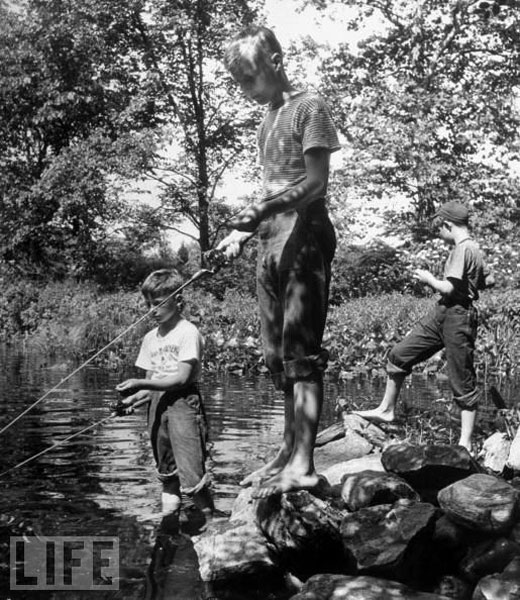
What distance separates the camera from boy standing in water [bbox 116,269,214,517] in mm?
5281

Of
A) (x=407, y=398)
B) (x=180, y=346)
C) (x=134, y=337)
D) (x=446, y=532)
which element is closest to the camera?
(x=446, y=532)

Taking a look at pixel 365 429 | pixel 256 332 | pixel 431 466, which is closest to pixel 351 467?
pixel 431 466

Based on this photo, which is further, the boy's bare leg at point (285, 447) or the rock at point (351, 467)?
→ the rock at point (351, 467)

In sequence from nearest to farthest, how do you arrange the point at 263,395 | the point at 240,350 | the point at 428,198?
the point at 263,395 < the point at 240,350 < the point at 428,198

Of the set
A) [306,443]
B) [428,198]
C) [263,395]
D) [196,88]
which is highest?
[196,88]

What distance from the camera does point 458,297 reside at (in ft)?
20.9

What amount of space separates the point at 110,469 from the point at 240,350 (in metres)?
8.81

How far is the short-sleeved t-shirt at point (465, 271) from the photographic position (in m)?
6.25

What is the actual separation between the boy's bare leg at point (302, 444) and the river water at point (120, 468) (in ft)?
1.72

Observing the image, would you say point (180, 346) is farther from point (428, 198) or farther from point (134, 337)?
point (428, 198)

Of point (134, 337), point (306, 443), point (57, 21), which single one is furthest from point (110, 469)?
point (57, 21)

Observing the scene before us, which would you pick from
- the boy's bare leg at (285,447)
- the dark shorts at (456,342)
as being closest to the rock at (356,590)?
the boy's bare leg at (285,447)

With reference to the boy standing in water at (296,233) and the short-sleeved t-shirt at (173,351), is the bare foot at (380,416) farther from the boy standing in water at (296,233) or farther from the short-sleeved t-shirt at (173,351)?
the boy standing in water at (296,233)

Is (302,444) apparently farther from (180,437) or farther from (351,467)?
(351,467)
